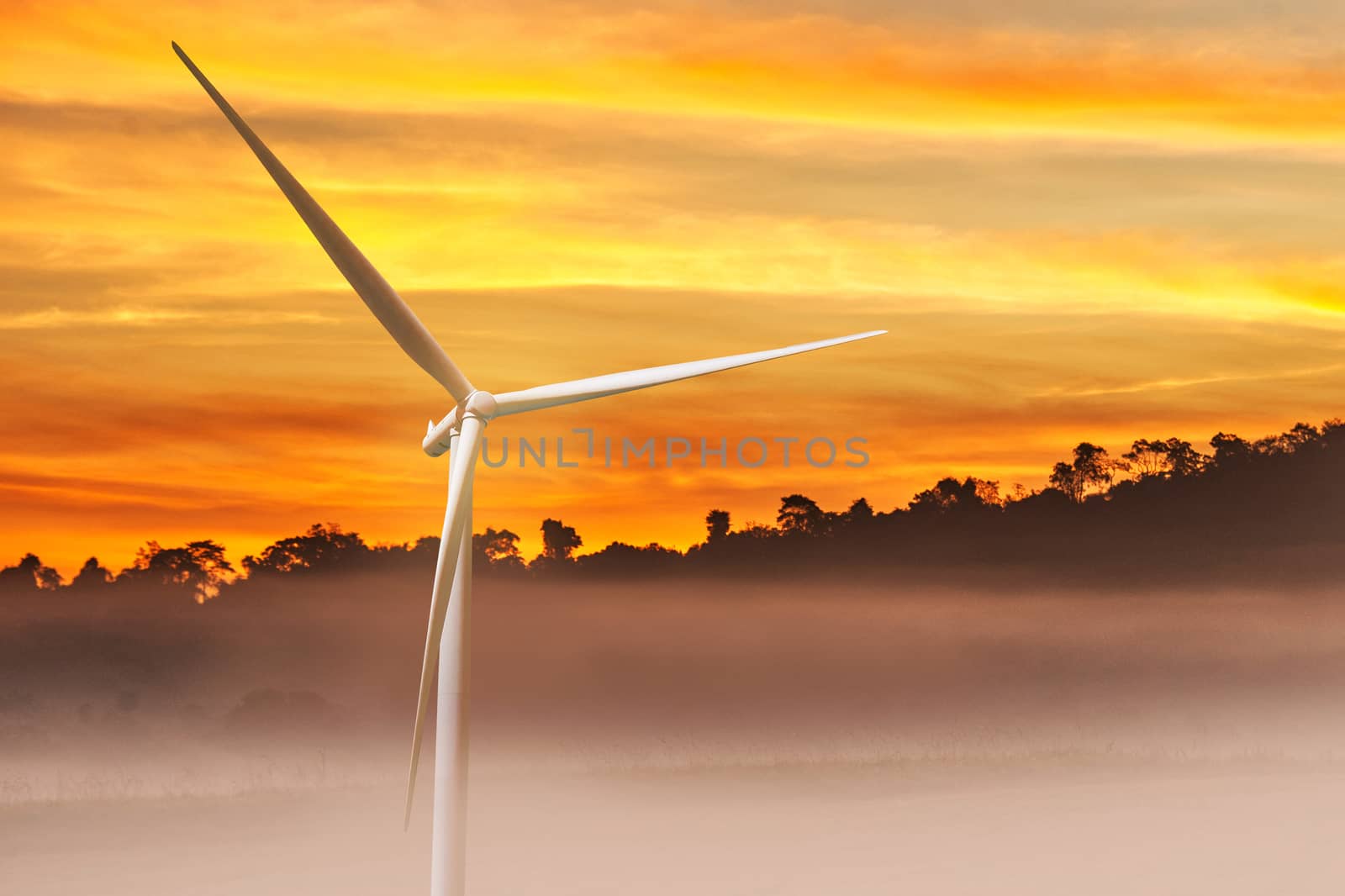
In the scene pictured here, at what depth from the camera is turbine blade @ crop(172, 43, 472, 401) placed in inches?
918

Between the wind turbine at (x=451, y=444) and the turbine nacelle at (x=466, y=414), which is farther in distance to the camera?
the turbine nacelle at (x=466, y=414)

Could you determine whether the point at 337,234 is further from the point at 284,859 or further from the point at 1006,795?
the point at 1006,795

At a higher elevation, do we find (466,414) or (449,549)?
(466,414)

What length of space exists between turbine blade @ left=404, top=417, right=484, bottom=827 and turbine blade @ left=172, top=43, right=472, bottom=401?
108 centimetres

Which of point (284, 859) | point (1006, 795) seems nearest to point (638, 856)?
point (284, 859)

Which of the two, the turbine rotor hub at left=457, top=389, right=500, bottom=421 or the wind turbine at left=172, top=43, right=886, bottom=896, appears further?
the turbine rotor hub at left=457, top=389, right=500, bottom=421

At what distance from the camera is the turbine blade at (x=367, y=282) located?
23.3 m

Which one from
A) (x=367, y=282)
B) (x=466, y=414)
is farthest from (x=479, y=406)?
(x=367, y=282)

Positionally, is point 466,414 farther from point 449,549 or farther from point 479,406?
point 449,549

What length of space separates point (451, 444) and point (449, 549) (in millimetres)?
2824

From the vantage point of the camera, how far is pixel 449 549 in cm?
2358

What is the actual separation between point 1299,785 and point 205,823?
5894 centimetres

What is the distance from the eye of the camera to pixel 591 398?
2641cm

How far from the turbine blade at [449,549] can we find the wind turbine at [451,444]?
0.07 feet
